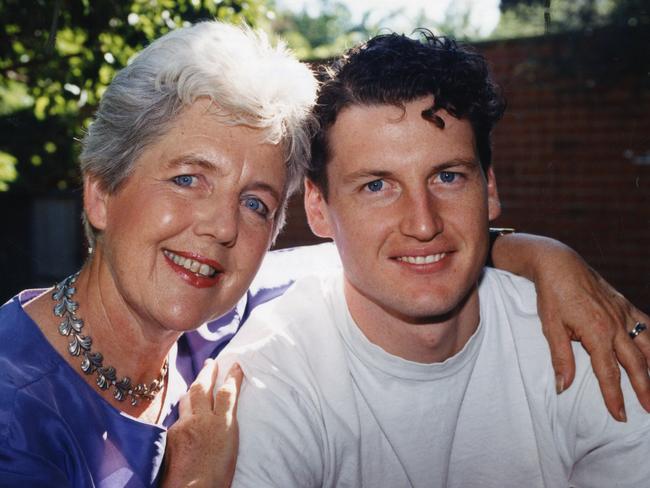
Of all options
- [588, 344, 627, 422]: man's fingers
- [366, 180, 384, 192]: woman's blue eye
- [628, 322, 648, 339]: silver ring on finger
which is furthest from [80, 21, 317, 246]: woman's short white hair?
[628, 322, 648, 339]: silver ring on finger

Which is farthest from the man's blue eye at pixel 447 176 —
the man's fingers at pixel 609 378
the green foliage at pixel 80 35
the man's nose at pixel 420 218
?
the green foliage at pixel 80 35

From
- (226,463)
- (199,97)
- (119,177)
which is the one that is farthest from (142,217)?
(226,463)

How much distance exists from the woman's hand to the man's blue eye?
94 centimetres

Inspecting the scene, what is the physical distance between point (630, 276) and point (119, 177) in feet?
17.1

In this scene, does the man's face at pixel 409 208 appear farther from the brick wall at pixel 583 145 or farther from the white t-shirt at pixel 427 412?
the brick wall at pixel 583 145

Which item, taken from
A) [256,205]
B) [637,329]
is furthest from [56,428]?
[637,329]

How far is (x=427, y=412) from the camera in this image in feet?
7.17

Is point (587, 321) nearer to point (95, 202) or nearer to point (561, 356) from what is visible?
point (561, 356)

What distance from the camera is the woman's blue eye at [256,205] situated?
79.7 inches

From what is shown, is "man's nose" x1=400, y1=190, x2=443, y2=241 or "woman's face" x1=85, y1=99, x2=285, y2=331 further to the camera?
"man's nose" x1=400, y1=190, x2=443, y2=241

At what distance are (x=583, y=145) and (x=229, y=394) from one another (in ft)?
18.0

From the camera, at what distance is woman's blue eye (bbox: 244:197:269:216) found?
2.03 metres

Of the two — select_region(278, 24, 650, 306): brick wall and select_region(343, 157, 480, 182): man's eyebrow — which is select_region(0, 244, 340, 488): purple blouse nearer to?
select_region(343, 157, 480, 182): man's eyebrow

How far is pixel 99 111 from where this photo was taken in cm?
205
